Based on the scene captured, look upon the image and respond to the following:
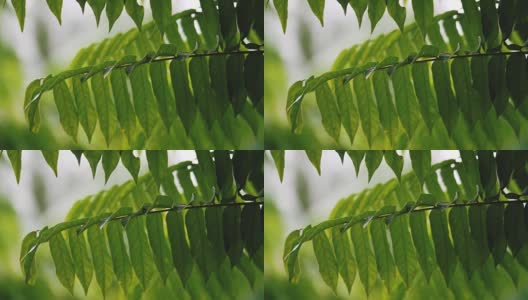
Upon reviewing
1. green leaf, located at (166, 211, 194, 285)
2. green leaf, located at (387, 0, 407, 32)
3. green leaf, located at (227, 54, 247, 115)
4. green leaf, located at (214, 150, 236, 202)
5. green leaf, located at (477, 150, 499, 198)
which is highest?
green leaf, located at (387, 0, 407, 32)

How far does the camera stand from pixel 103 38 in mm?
2240

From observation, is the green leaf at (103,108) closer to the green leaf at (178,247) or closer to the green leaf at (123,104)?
the green leaf at (123,104)

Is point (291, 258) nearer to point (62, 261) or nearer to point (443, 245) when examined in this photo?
point (443, 245)

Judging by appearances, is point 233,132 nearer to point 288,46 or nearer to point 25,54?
point 288,46

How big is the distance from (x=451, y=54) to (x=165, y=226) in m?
0.78

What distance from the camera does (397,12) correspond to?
7.39 ft

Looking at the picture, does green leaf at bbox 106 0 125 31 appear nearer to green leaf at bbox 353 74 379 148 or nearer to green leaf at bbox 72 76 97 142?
green leaf at bbox 72 76 97 142

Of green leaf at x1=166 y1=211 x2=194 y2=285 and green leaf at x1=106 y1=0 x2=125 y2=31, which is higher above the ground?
green leaf at x1=106 y1=0 x2=125 y2=31

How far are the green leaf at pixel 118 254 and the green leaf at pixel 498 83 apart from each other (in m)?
0.92

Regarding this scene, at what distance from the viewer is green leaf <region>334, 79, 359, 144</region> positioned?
226cm

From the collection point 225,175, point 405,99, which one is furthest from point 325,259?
point 405,99

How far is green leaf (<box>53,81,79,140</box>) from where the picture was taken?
87.4 inches

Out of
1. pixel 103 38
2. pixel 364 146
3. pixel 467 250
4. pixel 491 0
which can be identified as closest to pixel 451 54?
pixel 491 0


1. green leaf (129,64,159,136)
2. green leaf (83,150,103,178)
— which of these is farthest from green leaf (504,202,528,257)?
green leaf (83,150,103,178)
